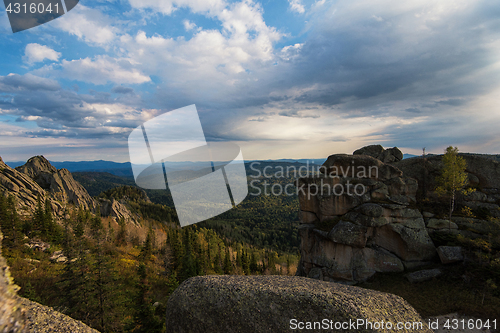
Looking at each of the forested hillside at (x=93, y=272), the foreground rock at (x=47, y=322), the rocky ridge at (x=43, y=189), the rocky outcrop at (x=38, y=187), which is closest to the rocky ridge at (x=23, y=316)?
the foreground rock at (x=47, y=322)

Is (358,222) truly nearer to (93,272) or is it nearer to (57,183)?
(93,272)

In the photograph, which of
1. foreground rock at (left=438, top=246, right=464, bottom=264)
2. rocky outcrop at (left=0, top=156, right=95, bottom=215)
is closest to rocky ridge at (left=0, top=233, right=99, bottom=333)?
foreground rock at (left=438, top=246, right=464, bottom=264)

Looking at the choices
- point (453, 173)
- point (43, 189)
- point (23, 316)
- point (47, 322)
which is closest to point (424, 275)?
point (453, 173)

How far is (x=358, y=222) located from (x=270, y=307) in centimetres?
1781

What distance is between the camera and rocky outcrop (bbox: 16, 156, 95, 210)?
7571 centimetres

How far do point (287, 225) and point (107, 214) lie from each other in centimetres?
12263

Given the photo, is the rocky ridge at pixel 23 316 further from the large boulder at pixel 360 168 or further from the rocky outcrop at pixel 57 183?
the rocky outcrop at pixel 57 183

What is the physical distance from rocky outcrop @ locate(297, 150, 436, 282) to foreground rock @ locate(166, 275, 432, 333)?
1443 centimetres

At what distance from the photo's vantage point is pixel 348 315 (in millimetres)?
6953

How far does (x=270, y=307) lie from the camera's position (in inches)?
298

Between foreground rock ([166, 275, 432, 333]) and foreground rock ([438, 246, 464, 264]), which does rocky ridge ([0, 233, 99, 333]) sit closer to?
foreground rock ([166, 275, 432, 333])

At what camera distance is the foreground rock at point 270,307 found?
23.6 ft

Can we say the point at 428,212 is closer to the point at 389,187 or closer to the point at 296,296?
the point at 389,187

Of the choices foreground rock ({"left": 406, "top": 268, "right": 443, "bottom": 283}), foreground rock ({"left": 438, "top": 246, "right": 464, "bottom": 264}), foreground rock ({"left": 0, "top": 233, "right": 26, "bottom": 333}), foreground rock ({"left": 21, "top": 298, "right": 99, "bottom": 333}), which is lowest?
foreground rock ({"left": 406, "top": 268, "right": 443, "bottom": 283})
